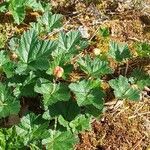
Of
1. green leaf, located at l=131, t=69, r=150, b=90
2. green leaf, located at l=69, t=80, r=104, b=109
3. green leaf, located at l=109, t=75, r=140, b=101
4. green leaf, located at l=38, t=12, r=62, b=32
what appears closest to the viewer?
green leaf, located at l=69, t=80, r=104, b=109

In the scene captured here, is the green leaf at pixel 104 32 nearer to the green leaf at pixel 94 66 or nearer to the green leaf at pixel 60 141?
the green leaf at pixel 94 66

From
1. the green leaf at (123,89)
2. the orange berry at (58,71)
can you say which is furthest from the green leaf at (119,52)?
the orange berry at (58,71)

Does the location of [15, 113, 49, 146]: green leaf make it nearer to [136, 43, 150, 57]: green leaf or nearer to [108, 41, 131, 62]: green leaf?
[108, 41, 131, 62]: green leaf

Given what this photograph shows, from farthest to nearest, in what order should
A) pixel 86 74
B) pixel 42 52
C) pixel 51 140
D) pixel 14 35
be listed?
1. pixel 14 35
2. pixel 86 74
3. pixel 42 52
4. pixel 51 140

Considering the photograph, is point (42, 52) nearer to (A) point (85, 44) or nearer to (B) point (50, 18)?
(A) point (85, 44)

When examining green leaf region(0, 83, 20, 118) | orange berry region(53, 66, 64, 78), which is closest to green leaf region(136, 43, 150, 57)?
orange berry region(53, 66, 64, 78)

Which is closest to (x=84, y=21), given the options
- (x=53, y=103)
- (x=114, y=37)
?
(x=114, y=37)
